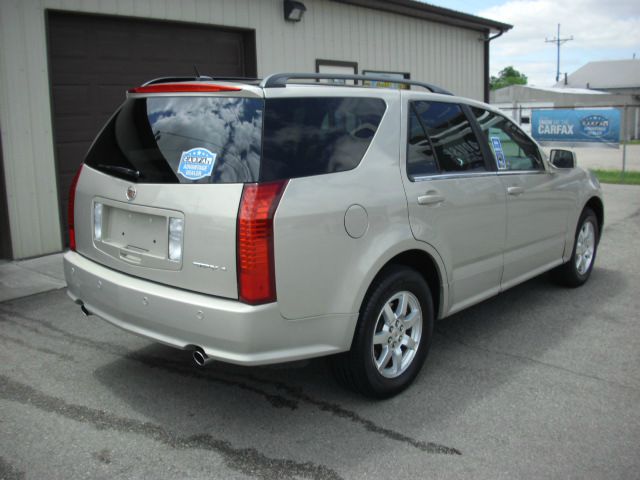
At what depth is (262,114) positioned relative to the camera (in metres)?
3.20

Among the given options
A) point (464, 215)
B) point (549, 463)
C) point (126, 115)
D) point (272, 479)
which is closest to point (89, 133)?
point (126, 115)

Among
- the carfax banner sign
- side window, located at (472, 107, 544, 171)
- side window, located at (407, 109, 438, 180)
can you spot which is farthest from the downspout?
side window, located at (407, 109, 438, 180)

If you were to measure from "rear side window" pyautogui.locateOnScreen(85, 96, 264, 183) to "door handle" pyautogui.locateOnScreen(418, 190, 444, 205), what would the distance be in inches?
45.8

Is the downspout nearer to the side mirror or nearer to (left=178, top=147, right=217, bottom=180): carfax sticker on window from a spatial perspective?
the side mirror

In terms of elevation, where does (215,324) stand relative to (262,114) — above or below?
below

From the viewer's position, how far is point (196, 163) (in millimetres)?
3262

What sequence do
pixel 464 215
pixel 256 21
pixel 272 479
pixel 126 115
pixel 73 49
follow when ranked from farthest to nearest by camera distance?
pixel 256 21 → pixel 73 49 → pixel 464 215 → pixel 126 115 → pixel 272 479

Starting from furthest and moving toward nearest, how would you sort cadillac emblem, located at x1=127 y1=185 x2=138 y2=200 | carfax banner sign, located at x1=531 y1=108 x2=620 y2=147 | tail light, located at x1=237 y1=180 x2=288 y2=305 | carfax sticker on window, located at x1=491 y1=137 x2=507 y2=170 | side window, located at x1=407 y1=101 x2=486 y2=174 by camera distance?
carfax banner sign, located at x1=531 y1=108 x2=620 y2=147, carfax sticker on window, located at x1=491 y1=137 x2=507 y2=170, side window, located at x1=407 y1=101 x2=486 y2=174, cadillac emblem, located at x1=127 y1=185 x2=138 y2=200, tail light, located at x1=237 y1=180 x2=288 y2=305

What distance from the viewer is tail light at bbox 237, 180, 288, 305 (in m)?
3.02

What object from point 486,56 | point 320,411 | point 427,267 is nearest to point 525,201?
point 427,267

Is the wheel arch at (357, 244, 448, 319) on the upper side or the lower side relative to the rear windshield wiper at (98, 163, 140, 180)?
lower

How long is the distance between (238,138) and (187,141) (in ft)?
1.07

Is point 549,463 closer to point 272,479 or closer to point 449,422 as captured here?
point 449,422

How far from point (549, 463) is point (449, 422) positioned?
579 mm
